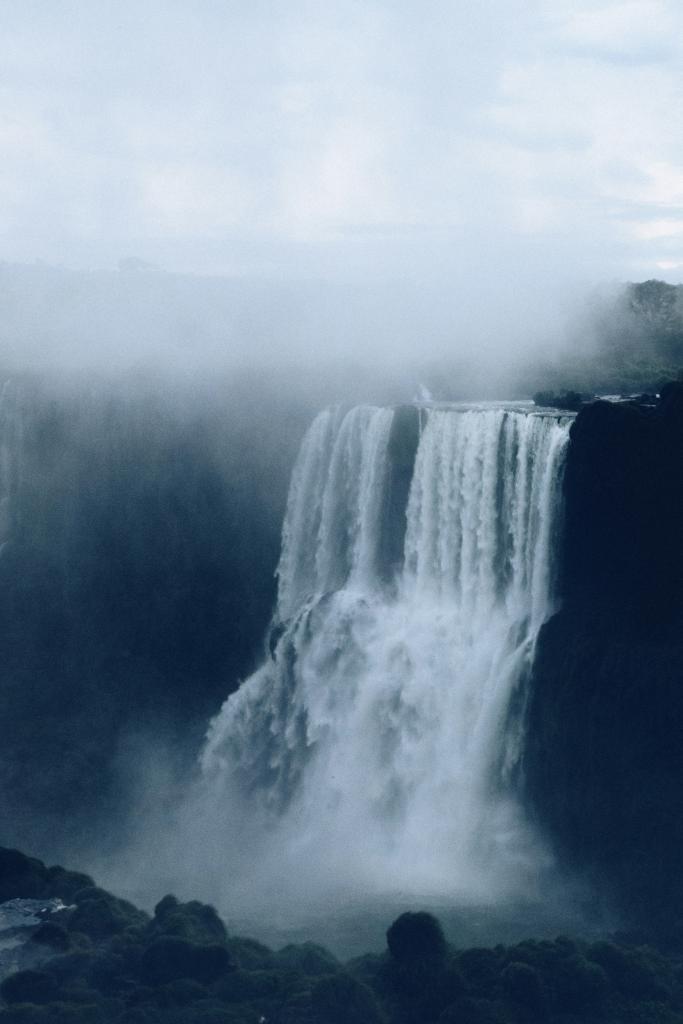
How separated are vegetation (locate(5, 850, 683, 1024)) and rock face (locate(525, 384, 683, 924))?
3405 millimetres

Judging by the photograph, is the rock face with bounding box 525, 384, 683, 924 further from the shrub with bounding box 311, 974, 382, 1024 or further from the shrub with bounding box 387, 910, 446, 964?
the shrub with bounding box 311, 974, 382, 1024

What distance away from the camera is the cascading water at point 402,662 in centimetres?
3797

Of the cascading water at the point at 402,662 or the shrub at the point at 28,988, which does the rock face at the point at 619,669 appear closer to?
the cascading water at the point at 402,662

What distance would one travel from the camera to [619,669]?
35.2 m

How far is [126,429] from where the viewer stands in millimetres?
51469

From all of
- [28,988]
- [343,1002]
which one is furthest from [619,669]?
[28,988]

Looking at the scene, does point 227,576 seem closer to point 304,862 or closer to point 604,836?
point 304,862

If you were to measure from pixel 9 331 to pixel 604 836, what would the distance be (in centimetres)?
3769

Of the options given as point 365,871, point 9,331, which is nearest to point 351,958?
point 365,871

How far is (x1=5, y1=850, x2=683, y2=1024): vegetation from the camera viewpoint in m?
27.9

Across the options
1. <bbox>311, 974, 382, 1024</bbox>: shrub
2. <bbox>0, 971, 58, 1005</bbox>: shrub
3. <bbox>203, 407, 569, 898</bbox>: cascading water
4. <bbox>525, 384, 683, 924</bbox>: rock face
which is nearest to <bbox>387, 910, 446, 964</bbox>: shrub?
<bbox>311, 974, 382, 1024</bbox>: shrub

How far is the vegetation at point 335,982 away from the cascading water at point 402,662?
20.8ft

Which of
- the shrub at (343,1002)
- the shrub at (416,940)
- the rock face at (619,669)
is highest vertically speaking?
the rock face at (619,669)

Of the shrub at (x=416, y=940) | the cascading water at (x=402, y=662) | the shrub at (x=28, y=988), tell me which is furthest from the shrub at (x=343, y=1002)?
the cascading water at (x=402, y=662)
